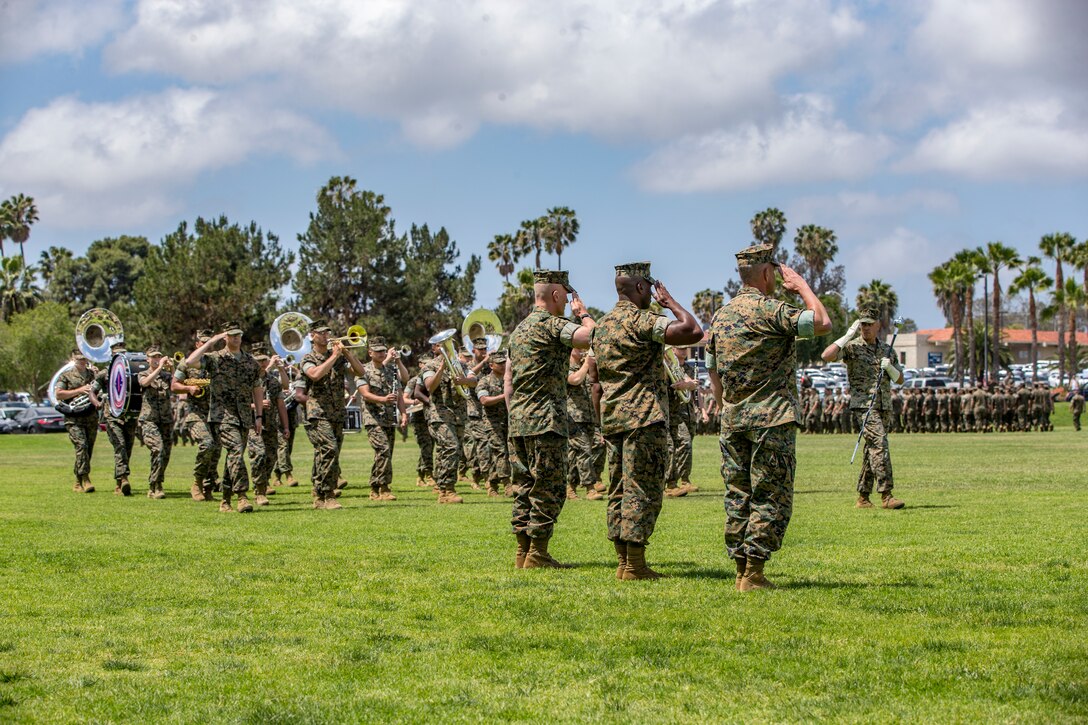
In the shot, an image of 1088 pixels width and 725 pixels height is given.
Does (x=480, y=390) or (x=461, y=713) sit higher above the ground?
(x=480, y=390)

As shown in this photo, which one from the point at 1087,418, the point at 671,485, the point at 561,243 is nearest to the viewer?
the point at 671,485

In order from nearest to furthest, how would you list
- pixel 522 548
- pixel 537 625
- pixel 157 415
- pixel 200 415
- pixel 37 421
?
pixel 537 625, pixel 522 548, pixel 200 415, pixel 157 415, pixel 37 421

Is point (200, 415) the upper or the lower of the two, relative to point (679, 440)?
upper

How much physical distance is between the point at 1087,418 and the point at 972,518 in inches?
1996

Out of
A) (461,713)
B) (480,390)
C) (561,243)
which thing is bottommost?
(461,713)

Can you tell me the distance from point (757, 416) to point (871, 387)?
6710 mm

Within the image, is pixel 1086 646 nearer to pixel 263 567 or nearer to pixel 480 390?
pixel 263 567

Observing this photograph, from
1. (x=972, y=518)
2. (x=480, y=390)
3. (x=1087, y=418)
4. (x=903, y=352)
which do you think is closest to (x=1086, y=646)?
(x=972, y=518)

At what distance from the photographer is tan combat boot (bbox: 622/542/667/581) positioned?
9180 millimetres

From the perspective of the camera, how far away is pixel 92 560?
429 inches

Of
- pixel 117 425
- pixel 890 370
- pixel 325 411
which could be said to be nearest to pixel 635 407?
pixel 890 370

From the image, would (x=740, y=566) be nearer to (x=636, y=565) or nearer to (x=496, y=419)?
(x=636, y=565)

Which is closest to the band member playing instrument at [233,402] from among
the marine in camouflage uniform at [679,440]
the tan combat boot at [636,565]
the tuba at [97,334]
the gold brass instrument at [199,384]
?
the gold brass instrument at [199,384]

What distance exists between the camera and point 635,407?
30.1 feet
